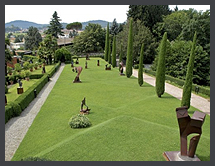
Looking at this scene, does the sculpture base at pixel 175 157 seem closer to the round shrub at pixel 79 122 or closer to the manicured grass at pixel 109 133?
the manicured grass at pixel 109 133

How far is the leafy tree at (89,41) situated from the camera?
58.9 m

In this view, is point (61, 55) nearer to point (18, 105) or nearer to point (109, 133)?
point (18, 105)

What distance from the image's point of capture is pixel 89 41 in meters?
59.0

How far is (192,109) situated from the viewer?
16062 millimetres

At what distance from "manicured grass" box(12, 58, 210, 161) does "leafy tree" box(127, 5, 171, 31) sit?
1326 inches

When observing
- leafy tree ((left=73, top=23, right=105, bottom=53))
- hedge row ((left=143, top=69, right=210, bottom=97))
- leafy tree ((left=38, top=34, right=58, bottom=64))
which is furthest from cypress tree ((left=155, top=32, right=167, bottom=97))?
leafy tree ((left=73, top=23, right=105, bottom=53))

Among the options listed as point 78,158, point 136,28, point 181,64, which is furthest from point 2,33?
point 136,28

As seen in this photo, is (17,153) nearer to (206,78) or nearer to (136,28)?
(206,78)

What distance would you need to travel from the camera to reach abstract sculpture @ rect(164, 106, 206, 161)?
7520mm

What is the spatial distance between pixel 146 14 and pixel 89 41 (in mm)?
19353

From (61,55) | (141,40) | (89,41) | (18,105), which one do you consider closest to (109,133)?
(18,105)

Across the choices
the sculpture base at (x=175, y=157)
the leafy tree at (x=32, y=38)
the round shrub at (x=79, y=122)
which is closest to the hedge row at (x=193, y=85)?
the sculpture base at (x=175, y=157)

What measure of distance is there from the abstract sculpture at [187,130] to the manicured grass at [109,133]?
0.54m

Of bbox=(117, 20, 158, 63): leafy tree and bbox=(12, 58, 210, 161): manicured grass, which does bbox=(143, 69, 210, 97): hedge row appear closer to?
bbox=(12, 58, 210, 161): manicured grass
